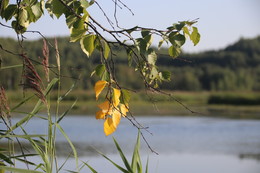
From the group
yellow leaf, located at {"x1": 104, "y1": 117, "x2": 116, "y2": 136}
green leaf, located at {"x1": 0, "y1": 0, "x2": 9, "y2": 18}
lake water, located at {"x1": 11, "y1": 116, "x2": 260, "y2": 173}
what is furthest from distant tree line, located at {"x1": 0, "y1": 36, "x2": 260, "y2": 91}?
yellow leaf, located at {"x1": 104, "y1": 117, "x2": 116, "y2": 136}

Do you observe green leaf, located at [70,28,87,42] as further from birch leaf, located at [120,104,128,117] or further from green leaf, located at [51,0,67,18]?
birch leaf, located at [120,104,128,117]

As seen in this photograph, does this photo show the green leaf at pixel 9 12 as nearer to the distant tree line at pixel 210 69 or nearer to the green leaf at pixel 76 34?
the green leaf at pixel 76 34

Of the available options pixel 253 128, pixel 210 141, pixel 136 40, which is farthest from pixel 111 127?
pixel 253 128

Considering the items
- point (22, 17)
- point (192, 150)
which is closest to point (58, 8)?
point (22, 17)

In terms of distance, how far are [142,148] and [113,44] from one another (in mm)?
6606

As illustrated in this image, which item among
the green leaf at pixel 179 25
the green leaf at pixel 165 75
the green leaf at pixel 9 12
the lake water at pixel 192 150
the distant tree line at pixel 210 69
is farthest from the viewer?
the distant tree line at pixel 210 69

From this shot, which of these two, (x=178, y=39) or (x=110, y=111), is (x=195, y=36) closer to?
(x=178, y=39)

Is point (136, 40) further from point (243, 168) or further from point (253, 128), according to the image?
point (253, 128)

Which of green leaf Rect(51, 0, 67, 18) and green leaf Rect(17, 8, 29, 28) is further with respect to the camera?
green leaf Rect(17, 8, 29, 28)

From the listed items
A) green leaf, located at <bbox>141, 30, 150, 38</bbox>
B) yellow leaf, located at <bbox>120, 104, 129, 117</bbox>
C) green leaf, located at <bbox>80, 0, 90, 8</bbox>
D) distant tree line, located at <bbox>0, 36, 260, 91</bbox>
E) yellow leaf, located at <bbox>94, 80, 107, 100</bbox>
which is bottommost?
distant tree line, located at <bbox>0, 36, 260, 91</bbox>

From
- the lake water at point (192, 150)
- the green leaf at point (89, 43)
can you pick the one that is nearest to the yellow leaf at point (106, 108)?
the green leaf at point (89, 43)

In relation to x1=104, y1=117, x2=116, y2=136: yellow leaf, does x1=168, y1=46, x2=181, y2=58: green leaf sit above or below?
above

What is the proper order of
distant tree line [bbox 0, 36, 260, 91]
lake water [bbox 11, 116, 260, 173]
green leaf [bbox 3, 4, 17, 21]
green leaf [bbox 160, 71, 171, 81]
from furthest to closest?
distant tree line [bbox 0, 36, 260, 91]
lake water [bbox 11, 116, 260, 173]
green leaf [bbox 3, 4, 17, 21]
green leaf [bbox 160, 71, 171, 81]

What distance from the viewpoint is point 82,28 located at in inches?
62.5
